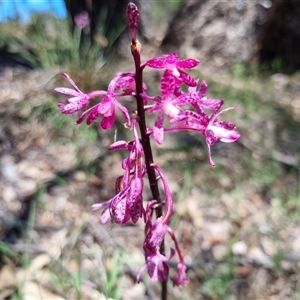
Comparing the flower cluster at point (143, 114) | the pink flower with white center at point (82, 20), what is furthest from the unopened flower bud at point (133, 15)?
the pink flower with white center at point (82, 20)

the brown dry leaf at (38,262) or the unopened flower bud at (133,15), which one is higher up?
the unopened flower bud at (133,15)

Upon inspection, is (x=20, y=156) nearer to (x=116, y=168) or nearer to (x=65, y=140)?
(x=65, y=140)

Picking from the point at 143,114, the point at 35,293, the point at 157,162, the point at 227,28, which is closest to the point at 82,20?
the point at 227,28

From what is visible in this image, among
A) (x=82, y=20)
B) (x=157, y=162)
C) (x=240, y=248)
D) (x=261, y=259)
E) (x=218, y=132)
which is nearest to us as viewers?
(x=218, y=132)

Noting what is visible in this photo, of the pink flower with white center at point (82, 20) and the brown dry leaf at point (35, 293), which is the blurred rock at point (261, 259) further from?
the pink flower with white center at point (82, 20)

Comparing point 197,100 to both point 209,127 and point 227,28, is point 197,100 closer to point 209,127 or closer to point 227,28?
point 209,127

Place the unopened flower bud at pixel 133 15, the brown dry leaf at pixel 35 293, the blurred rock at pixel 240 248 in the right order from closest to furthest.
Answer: the unopened flower bud at pixel 133 15, the brown dry leaf at pixel 35 293, the blurred rock at pixel 240 248

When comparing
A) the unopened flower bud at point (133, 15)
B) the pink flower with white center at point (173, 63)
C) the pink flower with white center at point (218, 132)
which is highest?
the unopened flower bud at point (133, 15)

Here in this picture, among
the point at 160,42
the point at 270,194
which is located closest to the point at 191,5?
the point at 160,42
